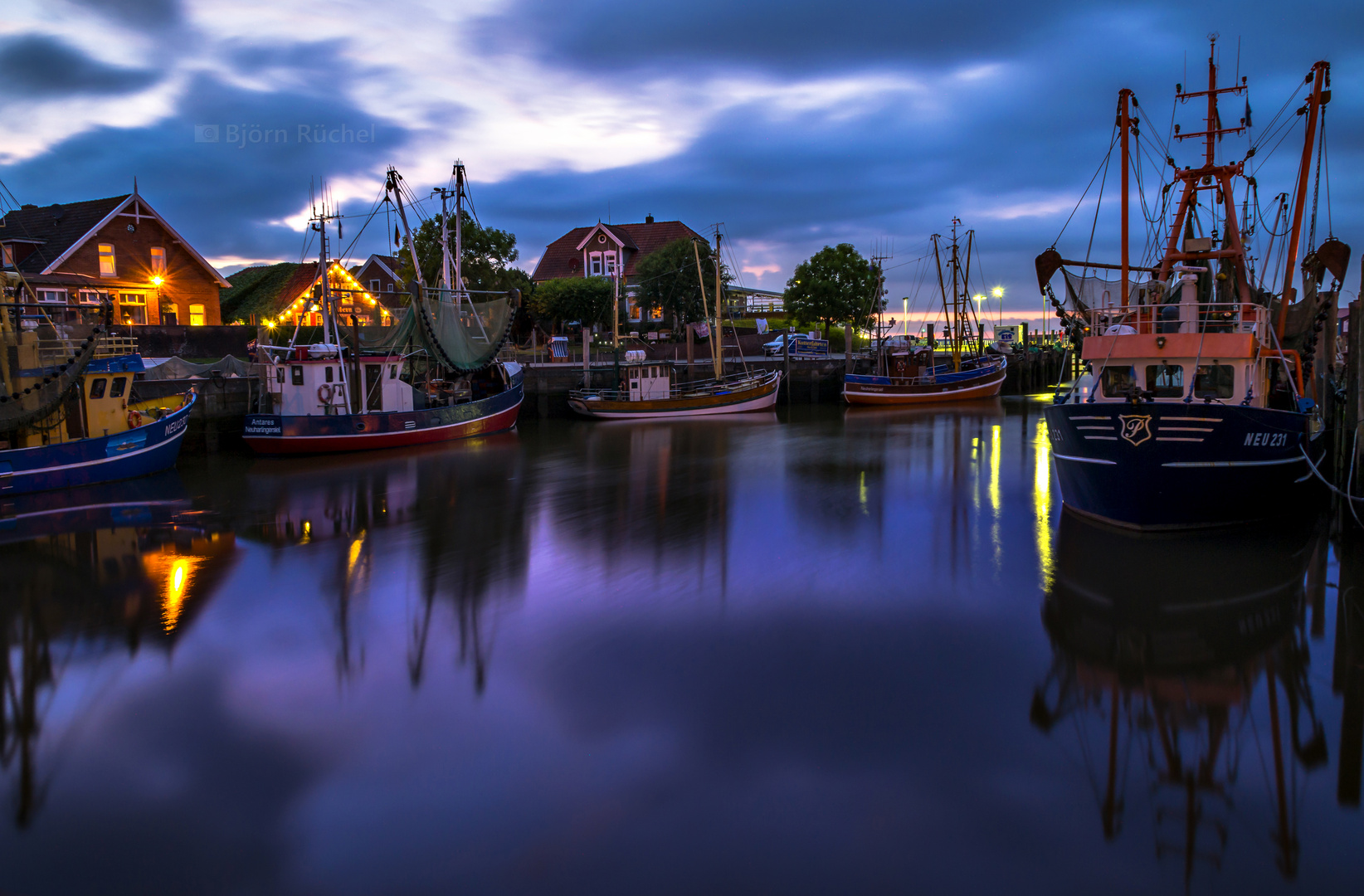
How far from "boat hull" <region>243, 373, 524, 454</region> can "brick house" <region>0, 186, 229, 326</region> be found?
1213cm

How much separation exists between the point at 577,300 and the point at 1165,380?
35.4m

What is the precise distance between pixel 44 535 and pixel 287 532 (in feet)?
11.7

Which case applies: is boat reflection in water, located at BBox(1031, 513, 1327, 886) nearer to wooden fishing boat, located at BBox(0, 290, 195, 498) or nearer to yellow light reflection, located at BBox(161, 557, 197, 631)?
yellow light reflection, located at BBox(161, 557, 197, 631)

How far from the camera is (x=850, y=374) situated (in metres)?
36.6

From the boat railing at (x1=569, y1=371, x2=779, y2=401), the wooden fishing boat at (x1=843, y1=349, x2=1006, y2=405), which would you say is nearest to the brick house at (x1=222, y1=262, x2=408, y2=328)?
the boat railing at (x1=569, y1=371, x2=779, y2=401)

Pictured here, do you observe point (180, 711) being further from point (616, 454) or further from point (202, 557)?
point (616, 454)

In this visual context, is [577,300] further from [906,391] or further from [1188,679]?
[1188,679]

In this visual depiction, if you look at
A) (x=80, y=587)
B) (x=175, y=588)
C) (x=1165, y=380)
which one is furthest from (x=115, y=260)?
(x=1165, y=380)

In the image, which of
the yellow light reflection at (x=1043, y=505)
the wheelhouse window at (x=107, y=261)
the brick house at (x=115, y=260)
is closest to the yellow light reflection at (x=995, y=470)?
the yellow light reflection at (x=1043, y=505)

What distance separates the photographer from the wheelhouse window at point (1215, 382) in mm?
12141

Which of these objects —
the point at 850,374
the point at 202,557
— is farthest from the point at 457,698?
the point at 850,374

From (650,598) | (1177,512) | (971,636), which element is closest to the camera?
(971,636)

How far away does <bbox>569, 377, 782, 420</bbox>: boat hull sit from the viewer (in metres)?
32.5

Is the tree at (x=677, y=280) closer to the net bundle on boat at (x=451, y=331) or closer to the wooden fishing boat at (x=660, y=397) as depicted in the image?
the wooden fishing boat at (x=660, y=397)
